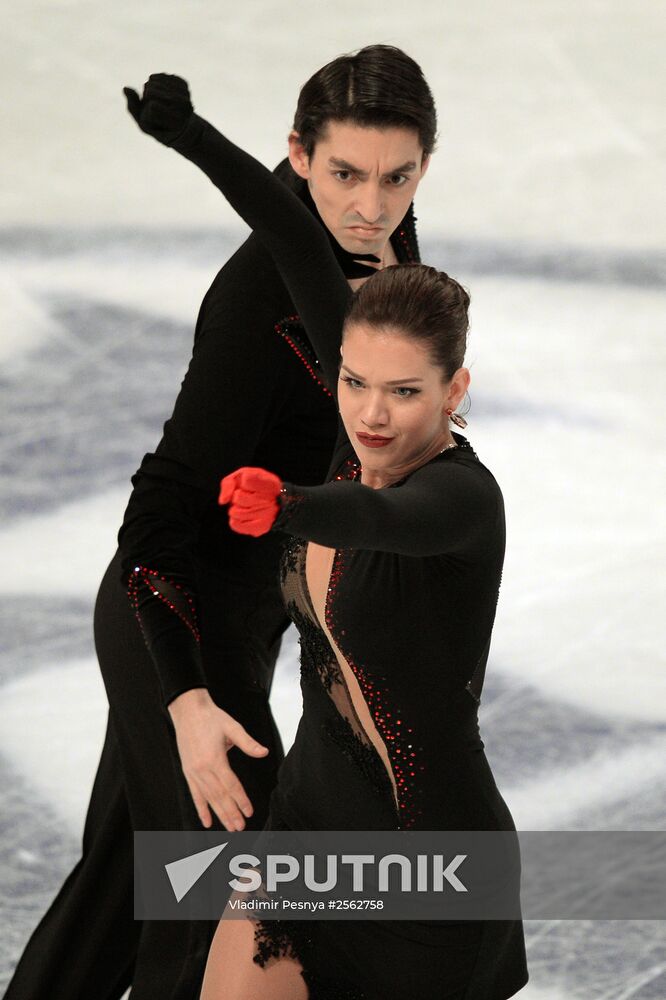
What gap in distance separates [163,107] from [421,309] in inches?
16.1

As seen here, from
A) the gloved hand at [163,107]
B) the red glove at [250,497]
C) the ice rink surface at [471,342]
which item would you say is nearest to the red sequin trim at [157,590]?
the gloved hand at [163,107]

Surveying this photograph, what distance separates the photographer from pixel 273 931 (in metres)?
2.11

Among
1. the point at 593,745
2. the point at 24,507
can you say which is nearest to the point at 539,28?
the point at 24,507

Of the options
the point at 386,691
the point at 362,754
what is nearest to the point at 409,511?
the point at 386,691

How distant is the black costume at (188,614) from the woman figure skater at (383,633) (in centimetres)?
22

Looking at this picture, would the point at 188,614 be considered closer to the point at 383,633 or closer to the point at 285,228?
the point at 383,633

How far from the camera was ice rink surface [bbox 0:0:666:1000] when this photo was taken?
12.1 feet

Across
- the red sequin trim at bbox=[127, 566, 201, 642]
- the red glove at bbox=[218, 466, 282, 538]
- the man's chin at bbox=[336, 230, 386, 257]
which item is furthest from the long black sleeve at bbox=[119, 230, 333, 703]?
the red glove at bbox=[218, 466, 282, 538]

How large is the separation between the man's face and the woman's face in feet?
1.44

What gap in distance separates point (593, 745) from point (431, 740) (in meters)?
1.87

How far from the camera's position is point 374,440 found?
1.92 meters

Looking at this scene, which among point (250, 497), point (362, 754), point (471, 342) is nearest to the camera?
point (250, 497)

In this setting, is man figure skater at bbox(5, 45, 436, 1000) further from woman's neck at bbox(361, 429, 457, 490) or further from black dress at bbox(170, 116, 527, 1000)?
woman's neck at bbox(361, 429, 457, 490)

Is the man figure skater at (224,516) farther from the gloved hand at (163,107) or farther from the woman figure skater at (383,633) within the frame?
the gloved hand at (163,107)
